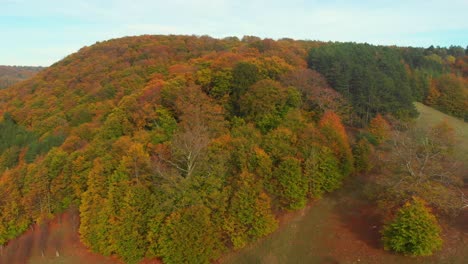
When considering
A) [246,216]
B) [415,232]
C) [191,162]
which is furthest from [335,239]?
[191,162]

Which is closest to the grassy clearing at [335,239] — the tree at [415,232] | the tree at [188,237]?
the tree at [415,232]

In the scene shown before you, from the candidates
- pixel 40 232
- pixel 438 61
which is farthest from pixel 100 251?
pixel 438 61

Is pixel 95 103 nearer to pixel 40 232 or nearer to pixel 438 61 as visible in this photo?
pixel 40 232

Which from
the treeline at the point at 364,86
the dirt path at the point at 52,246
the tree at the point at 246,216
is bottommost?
the dirt path at the point at 52,246

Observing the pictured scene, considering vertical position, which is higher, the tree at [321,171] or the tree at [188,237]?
the tree at [321,171]

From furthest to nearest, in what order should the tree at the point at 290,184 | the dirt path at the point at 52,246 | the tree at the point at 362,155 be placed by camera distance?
the tree at the point at 362,155
the dirt path at the point at 52,246
the tree at the point at 290,184

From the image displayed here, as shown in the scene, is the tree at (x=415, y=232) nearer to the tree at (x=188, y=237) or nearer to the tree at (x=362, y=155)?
the tree at (x=362, y=155)

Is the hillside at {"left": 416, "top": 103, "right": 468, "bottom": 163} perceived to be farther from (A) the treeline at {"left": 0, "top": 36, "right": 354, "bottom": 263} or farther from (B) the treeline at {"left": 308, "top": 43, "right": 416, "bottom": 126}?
(A) the treeline at {"left": 0, "top": 36, "right": 354, "bottom": 263}
